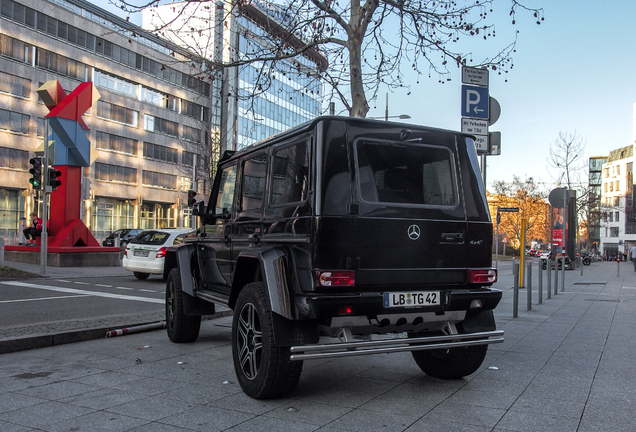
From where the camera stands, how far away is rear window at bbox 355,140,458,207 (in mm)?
4543

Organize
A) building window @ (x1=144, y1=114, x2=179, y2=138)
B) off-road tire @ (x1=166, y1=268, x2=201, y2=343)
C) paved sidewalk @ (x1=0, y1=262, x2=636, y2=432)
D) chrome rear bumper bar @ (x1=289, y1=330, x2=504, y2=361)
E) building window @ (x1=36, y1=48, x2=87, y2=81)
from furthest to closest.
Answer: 1. building window @ (x1=144, y1=114, x2=179, y2=138)
2. building window @ (x1=36, y1=48, x2=87, y2=81)
3. off-road tire @ (x1=166, y1=268, x2=201, y2=343)
4. chrome rear bumper bar @ (x1=289, y1=330, x2=504, y2=361)
5. paved sidewalk @ (x1=0, y1=262, x2=636, y2=432)

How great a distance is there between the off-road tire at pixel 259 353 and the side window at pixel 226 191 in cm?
150

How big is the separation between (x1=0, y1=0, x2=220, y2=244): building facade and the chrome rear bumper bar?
106ft

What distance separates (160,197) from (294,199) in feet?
183

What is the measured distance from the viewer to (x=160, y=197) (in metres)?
58.2

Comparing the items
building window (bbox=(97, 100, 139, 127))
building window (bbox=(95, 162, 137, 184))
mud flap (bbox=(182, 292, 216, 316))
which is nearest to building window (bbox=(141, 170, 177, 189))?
building window (bbox=(95, 162, 137, 184))

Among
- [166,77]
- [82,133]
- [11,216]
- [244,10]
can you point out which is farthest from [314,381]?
[166,77]

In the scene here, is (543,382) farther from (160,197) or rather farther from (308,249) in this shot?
(160,197)

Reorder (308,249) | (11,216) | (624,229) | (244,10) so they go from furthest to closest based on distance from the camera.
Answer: (624,229) → (11,216) → (244,10) → (308,249)

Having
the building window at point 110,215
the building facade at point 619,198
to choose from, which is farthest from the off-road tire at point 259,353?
the building facade at point 619,198

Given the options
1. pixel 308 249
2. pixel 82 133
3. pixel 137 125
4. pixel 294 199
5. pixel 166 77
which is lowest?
pixel 308 249

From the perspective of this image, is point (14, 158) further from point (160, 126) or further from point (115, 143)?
point (160, 126)

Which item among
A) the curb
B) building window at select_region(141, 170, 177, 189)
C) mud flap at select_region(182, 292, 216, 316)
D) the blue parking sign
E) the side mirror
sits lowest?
the curb

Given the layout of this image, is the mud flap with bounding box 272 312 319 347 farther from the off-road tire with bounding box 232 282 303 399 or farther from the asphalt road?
the asphalt road
